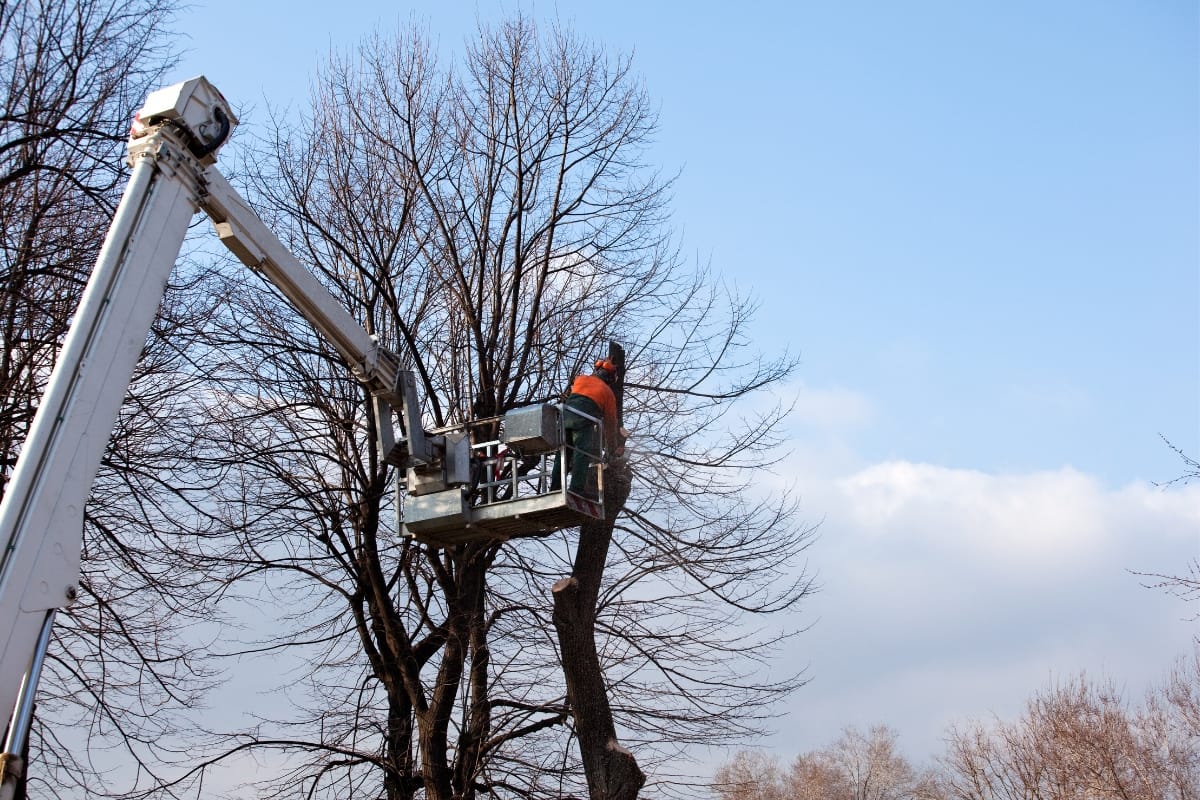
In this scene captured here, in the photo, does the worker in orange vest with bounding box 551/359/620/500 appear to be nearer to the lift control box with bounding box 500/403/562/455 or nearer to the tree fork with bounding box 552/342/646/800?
the lift control box with bounding box 500/403/562/455

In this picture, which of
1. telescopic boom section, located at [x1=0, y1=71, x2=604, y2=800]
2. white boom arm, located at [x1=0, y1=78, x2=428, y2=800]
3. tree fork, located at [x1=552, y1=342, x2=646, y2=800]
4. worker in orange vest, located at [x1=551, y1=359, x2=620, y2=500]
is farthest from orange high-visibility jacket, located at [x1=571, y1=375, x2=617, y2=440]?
white boom arm, located at [x1=0, y1=78, x2=428, y2=800]

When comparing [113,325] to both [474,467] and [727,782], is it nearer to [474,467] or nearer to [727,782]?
[474,467]

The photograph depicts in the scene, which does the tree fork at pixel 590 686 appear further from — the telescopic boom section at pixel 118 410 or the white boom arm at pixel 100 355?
the white boom arm at pixel 100 355

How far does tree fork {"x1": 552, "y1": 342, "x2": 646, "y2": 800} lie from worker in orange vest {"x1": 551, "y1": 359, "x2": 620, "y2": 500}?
1.87 ft

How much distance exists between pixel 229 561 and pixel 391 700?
7.91 ft

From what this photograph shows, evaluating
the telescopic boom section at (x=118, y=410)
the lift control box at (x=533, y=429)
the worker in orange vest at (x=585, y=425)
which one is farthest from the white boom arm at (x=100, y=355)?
the worker in orange vest at (x=585, y=425)

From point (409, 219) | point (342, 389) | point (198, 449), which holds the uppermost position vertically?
point (409, 219)

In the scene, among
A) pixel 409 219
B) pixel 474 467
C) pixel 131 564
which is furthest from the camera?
pixel 409 219

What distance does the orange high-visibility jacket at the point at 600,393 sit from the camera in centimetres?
1153

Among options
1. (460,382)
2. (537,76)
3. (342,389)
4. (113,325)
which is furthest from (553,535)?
(113,325)

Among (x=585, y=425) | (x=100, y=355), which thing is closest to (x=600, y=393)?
(x=585, y=425)

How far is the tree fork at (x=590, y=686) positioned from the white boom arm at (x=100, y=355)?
4.15m

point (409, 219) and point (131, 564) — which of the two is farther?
point (409, 219)

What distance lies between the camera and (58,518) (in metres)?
6.57
